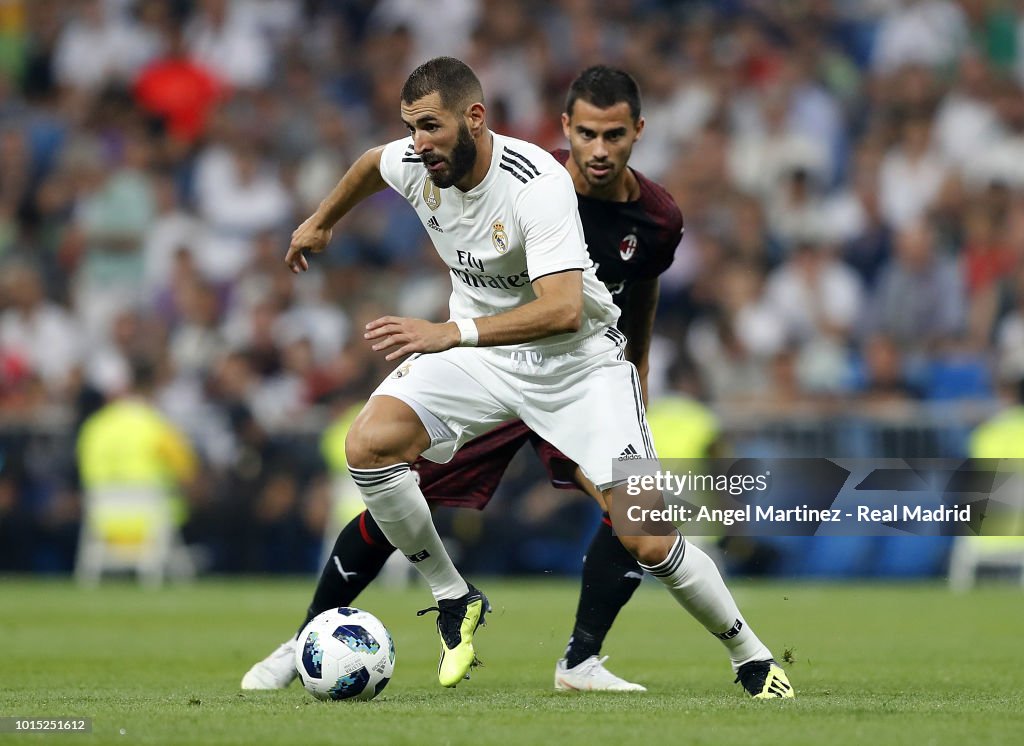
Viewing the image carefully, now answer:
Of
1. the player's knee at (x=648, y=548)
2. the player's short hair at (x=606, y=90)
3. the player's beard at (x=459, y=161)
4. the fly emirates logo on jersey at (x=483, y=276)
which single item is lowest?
the player's knee at (x=648, y=548)

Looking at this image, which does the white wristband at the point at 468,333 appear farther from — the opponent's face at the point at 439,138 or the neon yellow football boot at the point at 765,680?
the neon yellow football boot at the point at 765,680

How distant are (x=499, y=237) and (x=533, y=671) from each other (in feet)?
8.59

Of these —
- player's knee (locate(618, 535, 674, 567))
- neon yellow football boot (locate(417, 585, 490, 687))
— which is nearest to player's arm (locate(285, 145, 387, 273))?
neon yellow football boot (locate(417, 585, 490, 687))

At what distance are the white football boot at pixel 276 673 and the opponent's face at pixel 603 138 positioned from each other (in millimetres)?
2467

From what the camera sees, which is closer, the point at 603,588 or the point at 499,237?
the point at 499,237

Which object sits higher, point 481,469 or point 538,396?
point 538,396

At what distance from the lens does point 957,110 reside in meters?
16.9

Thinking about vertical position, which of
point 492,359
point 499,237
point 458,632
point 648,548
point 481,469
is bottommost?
point 458,632

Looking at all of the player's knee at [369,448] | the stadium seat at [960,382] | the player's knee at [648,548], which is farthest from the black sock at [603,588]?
the stadium seat at [960,382]

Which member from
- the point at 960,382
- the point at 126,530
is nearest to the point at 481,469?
the point at 960,382

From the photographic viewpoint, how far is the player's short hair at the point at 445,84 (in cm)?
653

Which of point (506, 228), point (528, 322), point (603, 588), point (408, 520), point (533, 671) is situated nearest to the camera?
point (528, 322)

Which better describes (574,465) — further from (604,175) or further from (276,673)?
(276,673)

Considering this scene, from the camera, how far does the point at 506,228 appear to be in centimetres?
671
